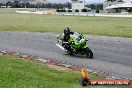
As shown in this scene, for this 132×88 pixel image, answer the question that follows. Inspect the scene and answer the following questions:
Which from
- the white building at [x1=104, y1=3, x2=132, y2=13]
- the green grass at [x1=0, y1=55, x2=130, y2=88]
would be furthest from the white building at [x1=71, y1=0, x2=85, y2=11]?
the green grass at [x1=0, y1=55, x2=130, y2=88]

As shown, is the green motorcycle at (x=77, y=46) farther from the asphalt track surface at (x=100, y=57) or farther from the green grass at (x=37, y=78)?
the green grass at (x=37, y=78)

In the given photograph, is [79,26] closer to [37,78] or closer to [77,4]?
[37,78]

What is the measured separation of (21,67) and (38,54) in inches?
220

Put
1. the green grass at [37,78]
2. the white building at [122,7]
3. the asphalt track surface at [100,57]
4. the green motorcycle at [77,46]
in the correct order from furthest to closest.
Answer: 1. the white building at [122,7]
2. the green motorcycle at [77,46]
3. the asphalt track surface at [100,57]
4. the green grass at [37,78]

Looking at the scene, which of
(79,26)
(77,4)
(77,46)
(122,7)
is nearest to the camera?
(77,46)

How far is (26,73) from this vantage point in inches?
470

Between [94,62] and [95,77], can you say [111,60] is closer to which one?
[94,62]

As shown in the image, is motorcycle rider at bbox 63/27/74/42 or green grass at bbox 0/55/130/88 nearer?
green grass at bbox 0/55/130/88

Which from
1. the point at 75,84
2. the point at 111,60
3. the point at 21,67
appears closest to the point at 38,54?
the point at 111,60

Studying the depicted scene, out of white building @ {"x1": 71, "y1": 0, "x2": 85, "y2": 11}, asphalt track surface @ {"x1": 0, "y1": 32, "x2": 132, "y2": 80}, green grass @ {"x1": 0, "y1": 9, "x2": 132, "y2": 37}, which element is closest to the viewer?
asphalt track surface @ {"x1": 0, "y1": 32, "x2": 132, "y2": 80}

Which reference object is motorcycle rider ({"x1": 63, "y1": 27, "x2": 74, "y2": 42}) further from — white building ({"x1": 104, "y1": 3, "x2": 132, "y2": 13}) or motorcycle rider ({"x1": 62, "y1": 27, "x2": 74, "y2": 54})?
white building ({"x1": 104, "y1": 3, "x2": 132, "y2": 13})

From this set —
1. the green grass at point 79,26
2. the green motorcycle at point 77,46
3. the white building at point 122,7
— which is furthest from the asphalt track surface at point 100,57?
the white building at point 122,7

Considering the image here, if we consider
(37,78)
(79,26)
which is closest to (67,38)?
(37,78)

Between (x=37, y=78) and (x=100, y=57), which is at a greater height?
(x=37, y=78)
